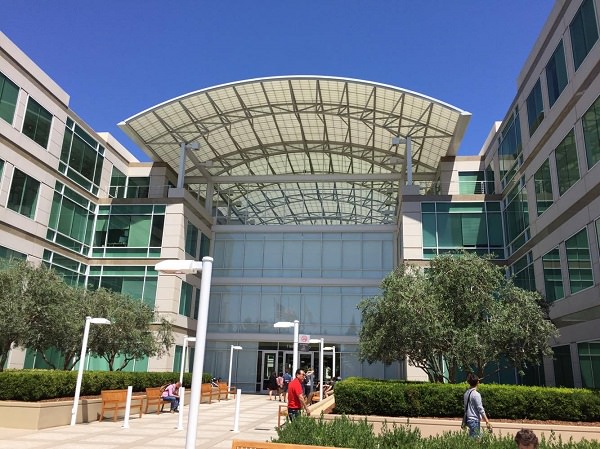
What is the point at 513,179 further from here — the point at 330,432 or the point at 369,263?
the point at 330,432

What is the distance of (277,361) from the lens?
35906 mm

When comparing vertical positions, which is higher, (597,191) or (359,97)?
(359,97)

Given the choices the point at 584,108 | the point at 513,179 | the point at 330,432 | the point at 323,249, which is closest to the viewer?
the point at 330,432

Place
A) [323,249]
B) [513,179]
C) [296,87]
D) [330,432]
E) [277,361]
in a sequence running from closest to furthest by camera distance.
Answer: [330,432] → [513,179] → [296,87] → [277,361] → [323,249]

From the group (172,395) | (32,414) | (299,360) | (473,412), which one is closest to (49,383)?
(32,414)

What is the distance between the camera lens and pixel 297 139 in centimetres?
3844

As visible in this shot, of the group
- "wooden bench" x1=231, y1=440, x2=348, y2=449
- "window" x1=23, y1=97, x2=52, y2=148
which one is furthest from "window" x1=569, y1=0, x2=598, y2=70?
"window" x1=23, y1=97, x2=52, y2=148

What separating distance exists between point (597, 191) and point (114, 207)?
2733 cm

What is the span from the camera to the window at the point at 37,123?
25.8 m

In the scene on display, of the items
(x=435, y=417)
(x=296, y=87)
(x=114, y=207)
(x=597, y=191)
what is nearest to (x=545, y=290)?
(x=597, y=191)

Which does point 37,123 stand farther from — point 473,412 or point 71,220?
point 473,412

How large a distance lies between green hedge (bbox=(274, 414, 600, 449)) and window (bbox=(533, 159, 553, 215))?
1679 centimetres

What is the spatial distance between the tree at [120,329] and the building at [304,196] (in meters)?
5.42

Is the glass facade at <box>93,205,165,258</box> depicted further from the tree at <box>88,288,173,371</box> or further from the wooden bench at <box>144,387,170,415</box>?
the wooden bench at <box>144,387,170,415</box>
